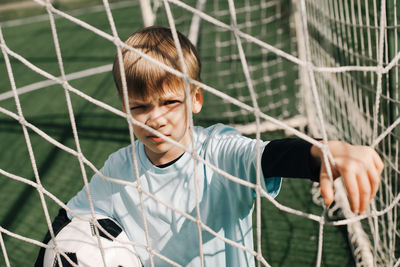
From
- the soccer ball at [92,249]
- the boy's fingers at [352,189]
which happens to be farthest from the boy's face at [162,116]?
the boy's fingers at [352,189]

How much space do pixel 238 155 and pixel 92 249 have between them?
18.4 inches

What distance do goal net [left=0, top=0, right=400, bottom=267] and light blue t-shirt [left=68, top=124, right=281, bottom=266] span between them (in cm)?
5

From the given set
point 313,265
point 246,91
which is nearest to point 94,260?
point 313,265

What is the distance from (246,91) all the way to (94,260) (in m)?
2.10

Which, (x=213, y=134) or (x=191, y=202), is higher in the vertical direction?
(x=213, y=134)

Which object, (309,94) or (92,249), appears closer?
(92,249)

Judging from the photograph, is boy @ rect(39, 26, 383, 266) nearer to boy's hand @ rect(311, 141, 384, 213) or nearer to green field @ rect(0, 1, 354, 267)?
boy's hand @ rect(311, 141, 384, 213)

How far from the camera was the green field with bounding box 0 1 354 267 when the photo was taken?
1.56 metres

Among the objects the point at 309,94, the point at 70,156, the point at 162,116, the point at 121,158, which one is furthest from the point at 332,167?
the point at 70,156

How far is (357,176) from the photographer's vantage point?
62 centimetres

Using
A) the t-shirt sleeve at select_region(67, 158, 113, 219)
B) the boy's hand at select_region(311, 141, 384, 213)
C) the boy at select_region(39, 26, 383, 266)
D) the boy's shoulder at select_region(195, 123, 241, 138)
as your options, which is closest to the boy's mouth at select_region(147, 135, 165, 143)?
the boy at select_region(39, 26, 383, 266)

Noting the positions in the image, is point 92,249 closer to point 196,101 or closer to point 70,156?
point 196,101

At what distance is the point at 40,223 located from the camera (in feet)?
6.00

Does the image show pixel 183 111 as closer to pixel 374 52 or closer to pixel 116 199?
pixel 116 199
